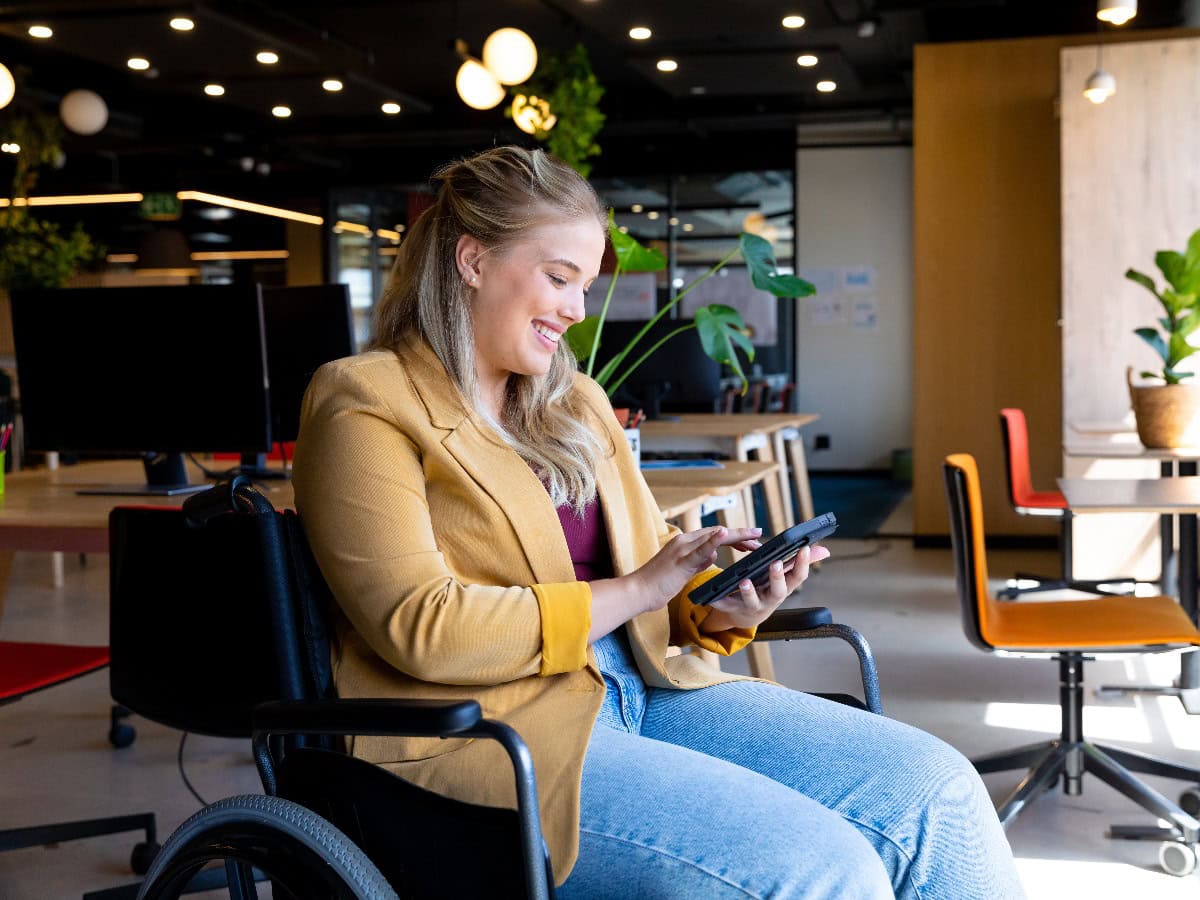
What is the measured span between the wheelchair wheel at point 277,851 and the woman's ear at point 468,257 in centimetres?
67

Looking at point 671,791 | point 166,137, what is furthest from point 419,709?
point 166,137

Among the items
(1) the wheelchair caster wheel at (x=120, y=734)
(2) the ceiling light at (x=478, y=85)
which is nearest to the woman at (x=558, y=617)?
(1) the wheelchair caster wheel at (x=120, y=734)

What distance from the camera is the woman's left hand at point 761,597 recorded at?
1588 millimetres

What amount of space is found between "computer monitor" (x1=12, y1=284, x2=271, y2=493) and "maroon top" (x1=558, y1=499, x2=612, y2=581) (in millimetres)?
1507

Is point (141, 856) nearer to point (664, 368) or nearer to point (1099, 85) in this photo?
point (664, 368)

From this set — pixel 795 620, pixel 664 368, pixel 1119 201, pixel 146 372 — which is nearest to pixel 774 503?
pixel 664 368

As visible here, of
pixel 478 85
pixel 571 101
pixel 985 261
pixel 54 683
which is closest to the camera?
pixel 54 683

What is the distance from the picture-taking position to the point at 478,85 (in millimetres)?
7273

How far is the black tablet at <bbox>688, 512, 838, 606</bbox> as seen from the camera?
1.47 metres

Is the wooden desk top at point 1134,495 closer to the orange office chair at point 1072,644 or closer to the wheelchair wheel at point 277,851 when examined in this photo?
the orange office chair at point 1072,644

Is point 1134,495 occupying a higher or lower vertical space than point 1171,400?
lower

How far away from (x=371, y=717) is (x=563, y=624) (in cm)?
27

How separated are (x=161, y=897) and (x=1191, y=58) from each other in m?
6.24

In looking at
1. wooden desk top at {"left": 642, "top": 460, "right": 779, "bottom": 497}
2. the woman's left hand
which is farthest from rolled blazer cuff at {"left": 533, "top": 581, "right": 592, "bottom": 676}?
wooden desk top at {"left": 642, "top": 460, "right": 779, "bottom": 497}
